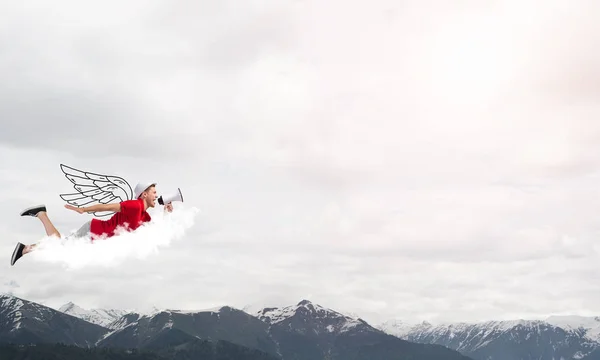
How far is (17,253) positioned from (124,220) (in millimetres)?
4488

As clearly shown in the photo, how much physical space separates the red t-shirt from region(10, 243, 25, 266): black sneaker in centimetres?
285

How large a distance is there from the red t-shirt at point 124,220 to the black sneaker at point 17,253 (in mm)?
2851

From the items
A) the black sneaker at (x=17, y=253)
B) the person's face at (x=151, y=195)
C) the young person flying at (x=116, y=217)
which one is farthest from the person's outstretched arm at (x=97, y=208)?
the black sneaker at (x=17, y=253)

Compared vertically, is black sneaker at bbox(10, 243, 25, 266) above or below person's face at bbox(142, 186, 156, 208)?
below

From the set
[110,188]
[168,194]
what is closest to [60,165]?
[110,188]

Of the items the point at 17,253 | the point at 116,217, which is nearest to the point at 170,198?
the point at 116,217

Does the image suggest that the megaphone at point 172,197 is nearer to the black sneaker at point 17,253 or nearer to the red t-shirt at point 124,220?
the red t-shirt at point 124,220

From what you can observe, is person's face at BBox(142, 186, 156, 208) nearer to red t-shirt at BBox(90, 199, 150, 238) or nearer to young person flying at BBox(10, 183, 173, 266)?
young person flying at BBox(10, 183, 173, 266)

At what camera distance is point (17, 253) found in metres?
28.1

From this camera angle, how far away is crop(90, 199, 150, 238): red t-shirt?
27911mm

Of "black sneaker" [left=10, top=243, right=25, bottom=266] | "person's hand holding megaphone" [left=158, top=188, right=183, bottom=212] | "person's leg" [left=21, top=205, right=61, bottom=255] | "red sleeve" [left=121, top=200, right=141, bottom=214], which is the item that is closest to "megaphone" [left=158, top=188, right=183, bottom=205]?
"person's hand holding megaphone" [left=158, top=188, right=183, bottom=212]

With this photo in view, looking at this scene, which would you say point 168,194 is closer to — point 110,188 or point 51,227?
point 110,188

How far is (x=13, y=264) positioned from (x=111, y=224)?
13.2ft

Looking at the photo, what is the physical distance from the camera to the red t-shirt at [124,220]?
27.9m
